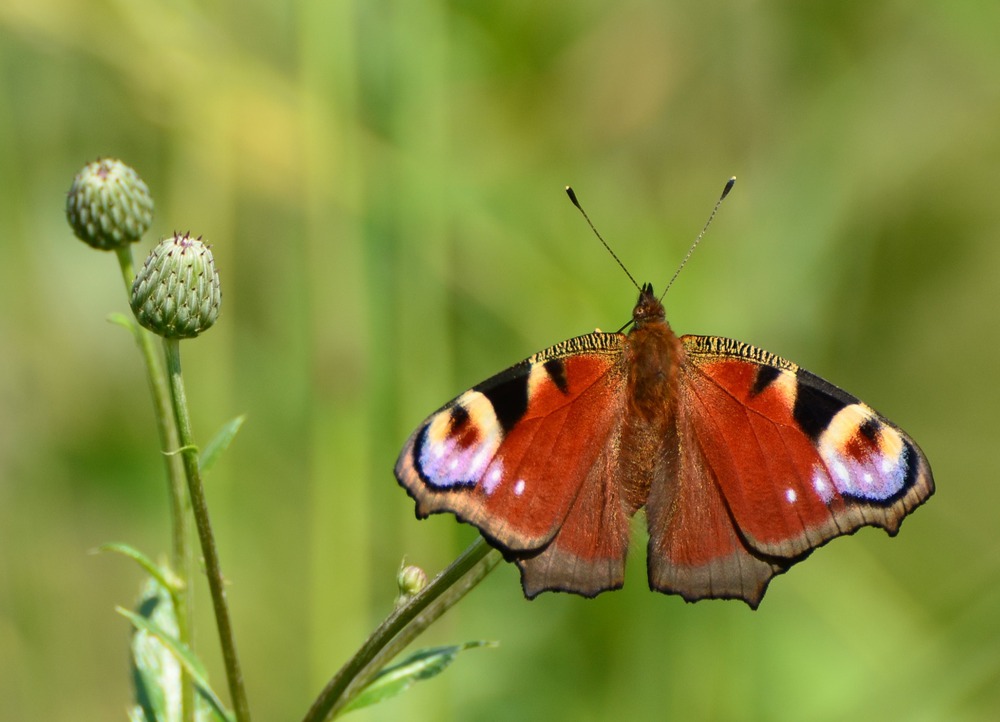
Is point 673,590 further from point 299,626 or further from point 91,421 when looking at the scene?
point 91,421

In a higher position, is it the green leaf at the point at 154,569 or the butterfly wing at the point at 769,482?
the green leaf at the point at 154,569

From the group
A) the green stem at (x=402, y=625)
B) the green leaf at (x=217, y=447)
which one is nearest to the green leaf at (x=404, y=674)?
the green stem at (x=402, y=625)

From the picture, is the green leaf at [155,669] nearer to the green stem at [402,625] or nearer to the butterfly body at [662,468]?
the green stem at [402,625]

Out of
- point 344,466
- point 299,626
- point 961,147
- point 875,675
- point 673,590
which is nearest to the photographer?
point 673,590

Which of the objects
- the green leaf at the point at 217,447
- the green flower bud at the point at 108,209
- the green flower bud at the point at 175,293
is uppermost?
the green flower bud at the point at 108,209

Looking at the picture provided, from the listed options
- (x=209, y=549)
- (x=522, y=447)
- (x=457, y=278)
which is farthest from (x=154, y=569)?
(x=457, y=278)

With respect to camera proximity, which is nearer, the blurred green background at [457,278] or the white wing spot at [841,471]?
the white wing spot at [841,471]

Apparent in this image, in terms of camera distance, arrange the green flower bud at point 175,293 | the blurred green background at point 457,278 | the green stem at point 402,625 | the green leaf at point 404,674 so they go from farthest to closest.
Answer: the blurred green background at point 457,278 < the green flower bud at point 175,293 < the green leaf at point 404,674 < the green stem at point 402,625

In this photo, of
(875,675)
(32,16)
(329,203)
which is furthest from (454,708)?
(32,16)
